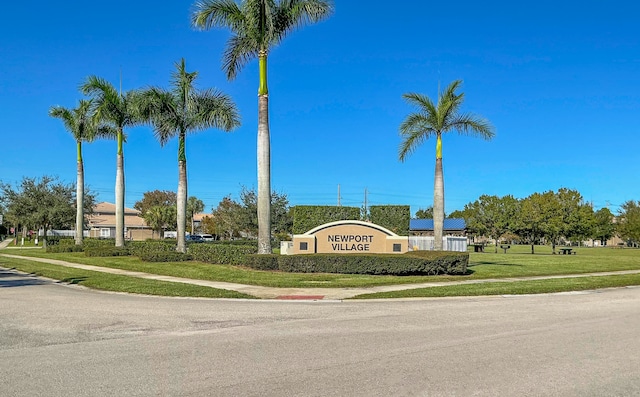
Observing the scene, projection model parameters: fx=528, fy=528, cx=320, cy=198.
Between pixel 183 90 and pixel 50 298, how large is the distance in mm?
17719

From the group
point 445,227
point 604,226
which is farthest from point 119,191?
point 604,226

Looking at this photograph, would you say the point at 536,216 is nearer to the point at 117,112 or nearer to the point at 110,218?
the point at 117,112

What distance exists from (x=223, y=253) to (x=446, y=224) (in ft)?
134

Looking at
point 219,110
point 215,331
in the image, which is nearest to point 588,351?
point 215,331

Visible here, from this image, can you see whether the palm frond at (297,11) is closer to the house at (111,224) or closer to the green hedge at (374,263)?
the green hedge at (374,263)

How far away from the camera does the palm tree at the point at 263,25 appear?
72.1 feet

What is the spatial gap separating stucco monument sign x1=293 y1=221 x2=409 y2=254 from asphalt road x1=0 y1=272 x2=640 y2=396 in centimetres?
1039

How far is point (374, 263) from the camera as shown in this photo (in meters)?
20.1

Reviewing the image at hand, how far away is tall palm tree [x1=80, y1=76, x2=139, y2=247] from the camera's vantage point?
3253cm

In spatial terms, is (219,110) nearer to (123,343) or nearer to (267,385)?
(123,343)

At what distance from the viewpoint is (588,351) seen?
753 centimetres

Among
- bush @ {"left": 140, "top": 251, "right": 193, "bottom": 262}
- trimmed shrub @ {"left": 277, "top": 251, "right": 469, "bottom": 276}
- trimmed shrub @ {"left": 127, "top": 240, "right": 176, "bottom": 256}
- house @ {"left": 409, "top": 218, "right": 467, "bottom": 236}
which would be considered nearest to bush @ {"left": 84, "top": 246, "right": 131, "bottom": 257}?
trimmed shrub @ {"left": 127, "top": 240, "right": 176, "bottom": 256}

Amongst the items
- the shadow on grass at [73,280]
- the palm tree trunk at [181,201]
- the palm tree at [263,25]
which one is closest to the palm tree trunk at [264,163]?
the palm tree at [263,25]

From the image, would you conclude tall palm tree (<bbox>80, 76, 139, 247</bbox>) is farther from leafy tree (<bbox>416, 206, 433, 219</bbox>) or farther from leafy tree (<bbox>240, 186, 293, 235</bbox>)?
leafy tree (<bbox>416, 206, 433, 219</bbox>)
